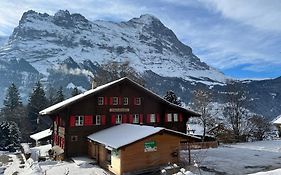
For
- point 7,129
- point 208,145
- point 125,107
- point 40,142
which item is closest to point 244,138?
point 208,145

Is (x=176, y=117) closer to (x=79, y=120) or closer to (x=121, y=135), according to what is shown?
(x=79, y=120)

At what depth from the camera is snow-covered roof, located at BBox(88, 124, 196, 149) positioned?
2628cm

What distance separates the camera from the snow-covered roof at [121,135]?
26.3 meters

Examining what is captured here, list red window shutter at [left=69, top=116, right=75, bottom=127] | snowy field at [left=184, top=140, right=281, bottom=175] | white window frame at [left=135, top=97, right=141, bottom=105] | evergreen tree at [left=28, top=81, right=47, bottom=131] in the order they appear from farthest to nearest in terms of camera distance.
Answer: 1. evergreen tree at [left=28, top=81, right=47, bottom=131]
2. white window frame at [left=135, top=97, right=141, bottom=105]
3. red window shutter at [left=69, top=116, right=75, bottom=127]
4. snowy field at [left=184, top=140, right=281, bottom=175]

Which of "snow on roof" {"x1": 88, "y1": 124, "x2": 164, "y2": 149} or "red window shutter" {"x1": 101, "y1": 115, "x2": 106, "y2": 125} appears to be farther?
"red window shutter" {"x1": 101, "y1": 115, "x2": 106, "y2": 125}

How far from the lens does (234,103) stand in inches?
1855

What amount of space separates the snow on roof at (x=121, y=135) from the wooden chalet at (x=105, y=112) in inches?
60.7

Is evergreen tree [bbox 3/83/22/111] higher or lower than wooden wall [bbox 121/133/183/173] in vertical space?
higher

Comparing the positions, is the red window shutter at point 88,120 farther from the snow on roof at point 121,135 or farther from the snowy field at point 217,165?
the snowy field at point 217,165

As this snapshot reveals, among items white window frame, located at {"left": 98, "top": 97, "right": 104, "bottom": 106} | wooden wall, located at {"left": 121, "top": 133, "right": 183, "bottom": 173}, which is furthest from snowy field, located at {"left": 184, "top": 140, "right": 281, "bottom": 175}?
white window frame, located at {"left": 98, "top": 97, "right": 104, "bottom": 106}

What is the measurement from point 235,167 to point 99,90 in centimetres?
1491

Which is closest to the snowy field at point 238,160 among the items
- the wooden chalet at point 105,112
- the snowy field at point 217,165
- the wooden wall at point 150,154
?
the snowy field at point 217,165

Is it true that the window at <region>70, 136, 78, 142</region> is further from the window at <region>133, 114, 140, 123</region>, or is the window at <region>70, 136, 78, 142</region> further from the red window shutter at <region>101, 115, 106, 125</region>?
the window at <region>133, 114, 140, 123</region>

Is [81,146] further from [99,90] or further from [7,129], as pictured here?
[7,129]
